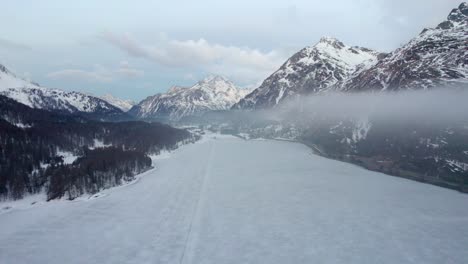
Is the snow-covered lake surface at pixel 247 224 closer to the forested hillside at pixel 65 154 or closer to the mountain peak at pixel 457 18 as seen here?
the forested hillside at pixel 65 154

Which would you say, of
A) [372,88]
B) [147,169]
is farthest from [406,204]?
[372,88]

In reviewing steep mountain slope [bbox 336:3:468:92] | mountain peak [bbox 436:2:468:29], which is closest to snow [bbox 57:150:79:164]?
steep mountain slope [bbox 336:3:468:92]

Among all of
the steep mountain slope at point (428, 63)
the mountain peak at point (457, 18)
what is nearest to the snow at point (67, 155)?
the steep mountain slope at point (428, 63)

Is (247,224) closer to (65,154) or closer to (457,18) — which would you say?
(65,154)

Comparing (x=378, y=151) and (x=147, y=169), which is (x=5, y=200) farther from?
(x=378, y=151)

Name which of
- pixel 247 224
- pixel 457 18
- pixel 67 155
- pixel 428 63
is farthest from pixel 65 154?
pixel 457 18


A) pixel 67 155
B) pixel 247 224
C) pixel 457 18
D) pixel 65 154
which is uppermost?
pixel 457 18
